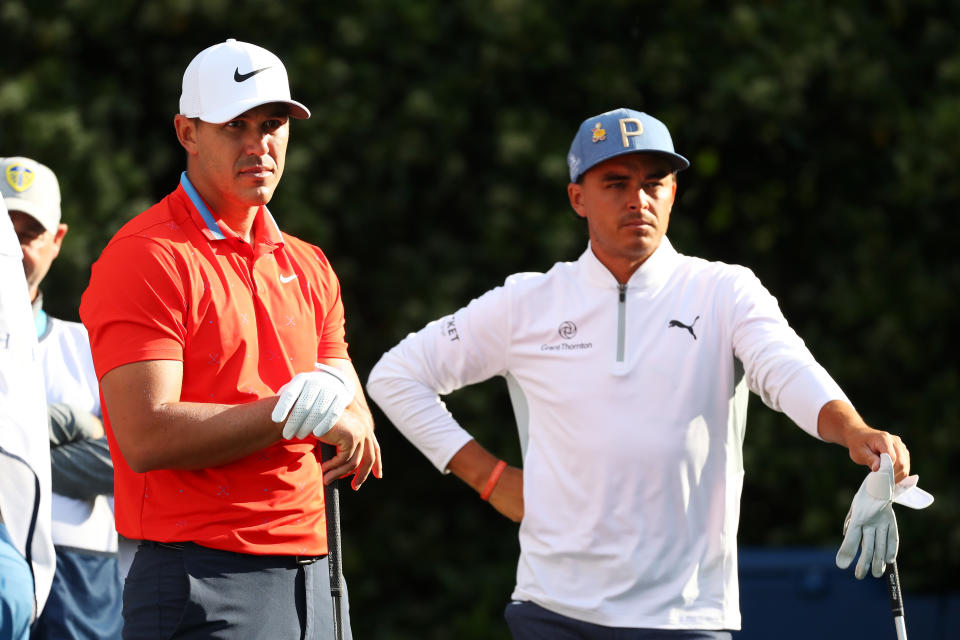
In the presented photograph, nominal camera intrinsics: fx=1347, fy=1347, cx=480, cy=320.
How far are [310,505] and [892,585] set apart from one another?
136cm

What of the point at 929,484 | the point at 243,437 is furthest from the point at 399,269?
the point at 243,437

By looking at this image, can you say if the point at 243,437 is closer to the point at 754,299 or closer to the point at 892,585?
the point at 754,299

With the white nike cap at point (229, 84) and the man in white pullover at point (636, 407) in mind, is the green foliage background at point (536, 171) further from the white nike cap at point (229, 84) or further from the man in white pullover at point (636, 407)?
the white nike cap at point (229, 84)

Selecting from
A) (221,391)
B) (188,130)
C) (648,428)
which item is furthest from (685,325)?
(188,130)

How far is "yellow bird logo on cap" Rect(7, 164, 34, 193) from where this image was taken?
405cm

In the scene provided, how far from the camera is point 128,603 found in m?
2.77

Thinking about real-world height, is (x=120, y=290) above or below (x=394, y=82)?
below

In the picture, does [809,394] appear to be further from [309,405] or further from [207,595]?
[207,595]

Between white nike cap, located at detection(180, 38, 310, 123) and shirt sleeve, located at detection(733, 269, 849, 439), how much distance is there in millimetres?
1182

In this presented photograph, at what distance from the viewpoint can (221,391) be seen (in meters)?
2.77

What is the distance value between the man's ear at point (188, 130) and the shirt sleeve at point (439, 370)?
963 mm

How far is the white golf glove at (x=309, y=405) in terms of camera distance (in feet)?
8.63

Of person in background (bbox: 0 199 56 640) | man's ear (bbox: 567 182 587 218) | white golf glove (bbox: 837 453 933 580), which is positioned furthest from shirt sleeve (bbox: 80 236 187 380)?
white golf glove (bbox: 837 453 933 580)

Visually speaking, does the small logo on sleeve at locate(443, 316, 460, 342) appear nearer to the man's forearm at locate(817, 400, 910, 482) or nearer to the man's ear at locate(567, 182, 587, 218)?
the man's ear at locate(567, 182, 587, 218)
